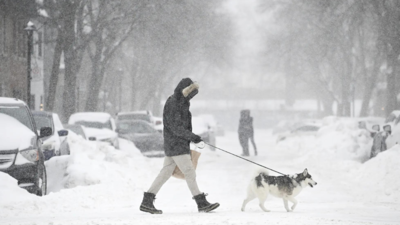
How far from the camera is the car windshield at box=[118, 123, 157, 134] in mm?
26250

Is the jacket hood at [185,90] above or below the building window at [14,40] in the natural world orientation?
below

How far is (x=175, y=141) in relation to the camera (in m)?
9.47

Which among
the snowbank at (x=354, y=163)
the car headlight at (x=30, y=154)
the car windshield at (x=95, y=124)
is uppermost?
the car windshield at (x=95, y=124)

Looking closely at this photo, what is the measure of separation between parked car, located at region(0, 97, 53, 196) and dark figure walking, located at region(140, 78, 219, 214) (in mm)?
2889

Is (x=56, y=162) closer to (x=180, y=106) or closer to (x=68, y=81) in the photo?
(x=180, y=106)

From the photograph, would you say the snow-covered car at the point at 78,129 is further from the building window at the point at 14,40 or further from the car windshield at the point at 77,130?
the building window at the point at 14,40

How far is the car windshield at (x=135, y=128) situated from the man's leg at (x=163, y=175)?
53.7 ft

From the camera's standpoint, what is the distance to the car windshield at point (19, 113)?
12.9m

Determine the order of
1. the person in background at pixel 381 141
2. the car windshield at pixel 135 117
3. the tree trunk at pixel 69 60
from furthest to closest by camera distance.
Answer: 1. the car windshield at pixel 135 117
2. the tree trunk at pixel 69 60
3. the person in background at pixel 381 141

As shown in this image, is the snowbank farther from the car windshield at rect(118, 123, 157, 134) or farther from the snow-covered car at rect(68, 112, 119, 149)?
the snow-covered car at rect(68, 112, 119, 149)

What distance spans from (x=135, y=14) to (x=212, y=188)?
1909 centimetres

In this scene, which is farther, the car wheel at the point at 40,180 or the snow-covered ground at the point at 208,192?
the car wheel at the point at 40,180

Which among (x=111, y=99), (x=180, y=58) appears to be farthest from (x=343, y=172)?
(x=111, y=99)

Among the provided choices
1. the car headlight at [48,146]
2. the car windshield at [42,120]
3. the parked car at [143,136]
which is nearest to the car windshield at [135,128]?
the parked car at [143,136]
